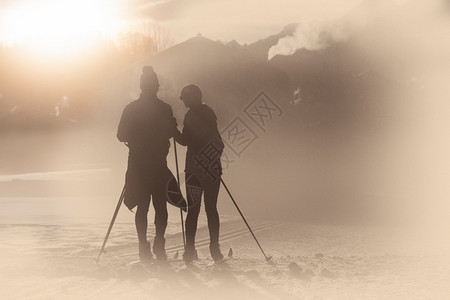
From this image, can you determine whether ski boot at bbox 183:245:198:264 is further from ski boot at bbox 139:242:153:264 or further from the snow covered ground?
ski boot at bbox 139:242:153:264

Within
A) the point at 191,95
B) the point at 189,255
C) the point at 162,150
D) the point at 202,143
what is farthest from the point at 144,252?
A: the point at 191,95

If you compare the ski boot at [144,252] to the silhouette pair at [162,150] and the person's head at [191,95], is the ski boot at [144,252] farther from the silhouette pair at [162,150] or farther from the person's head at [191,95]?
the person's head at [191,95]

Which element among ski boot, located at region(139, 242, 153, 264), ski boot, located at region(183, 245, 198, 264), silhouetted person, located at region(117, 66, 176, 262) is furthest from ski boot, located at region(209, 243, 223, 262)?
ski boot, located at region(139, 242, 153, 264)

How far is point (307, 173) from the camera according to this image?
90.5 ft

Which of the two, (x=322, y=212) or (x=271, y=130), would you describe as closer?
(x=322, y=212)

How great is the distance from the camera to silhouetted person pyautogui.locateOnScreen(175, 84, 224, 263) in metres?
8.29

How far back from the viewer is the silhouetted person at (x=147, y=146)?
8.32 meters

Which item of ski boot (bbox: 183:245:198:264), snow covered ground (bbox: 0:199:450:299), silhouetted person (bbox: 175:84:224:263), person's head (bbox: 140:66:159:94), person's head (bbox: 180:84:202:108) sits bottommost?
snow covered ground (bbox: 0:199:450:299)

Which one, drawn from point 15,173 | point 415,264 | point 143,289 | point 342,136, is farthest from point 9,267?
point 342,136

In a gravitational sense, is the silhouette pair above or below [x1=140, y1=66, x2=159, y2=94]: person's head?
below

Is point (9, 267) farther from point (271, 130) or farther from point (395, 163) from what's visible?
point (271, 130)

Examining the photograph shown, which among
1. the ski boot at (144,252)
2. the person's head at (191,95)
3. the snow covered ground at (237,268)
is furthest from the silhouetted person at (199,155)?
the snow covered ground at (237,268)

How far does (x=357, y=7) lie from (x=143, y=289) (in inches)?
1603

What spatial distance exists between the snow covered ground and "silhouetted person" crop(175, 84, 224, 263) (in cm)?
72
